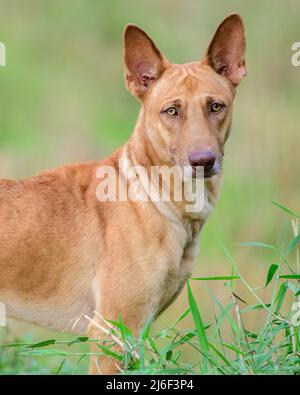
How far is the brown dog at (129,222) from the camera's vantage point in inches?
214

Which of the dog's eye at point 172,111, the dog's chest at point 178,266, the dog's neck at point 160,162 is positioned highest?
the dog's eye at point 172,111

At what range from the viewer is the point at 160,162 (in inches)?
219

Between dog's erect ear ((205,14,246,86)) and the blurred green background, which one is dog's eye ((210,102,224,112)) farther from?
the blurred green background

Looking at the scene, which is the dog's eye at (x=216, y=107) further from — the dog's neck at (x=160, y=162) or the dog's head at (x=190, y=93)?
the dog's neck at (x=160, y=162)

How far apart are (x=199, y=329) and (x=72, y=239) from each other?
4.66 ft

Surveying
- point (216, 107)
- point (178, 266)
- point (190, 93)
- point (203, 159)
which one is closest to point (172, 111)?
point (190, 93)

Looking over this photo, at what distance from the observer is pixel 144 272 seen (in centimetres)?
543

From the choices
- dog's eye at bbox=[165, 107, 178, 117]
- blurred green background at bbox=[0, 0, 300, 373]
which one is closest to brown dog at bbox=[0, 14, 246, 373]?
dog's eye at bbox=[165, 107, 178, 117]

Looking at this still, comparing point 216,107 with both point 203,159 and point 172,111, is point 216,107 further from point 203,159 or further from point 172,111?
point 203,159

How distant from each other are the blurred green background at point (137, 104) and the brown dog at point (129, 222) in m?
1.85

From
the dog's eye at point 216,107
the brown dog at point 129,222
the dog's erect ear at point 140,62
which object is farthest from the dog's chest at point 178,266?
the dog's erect ear at point 140,62
